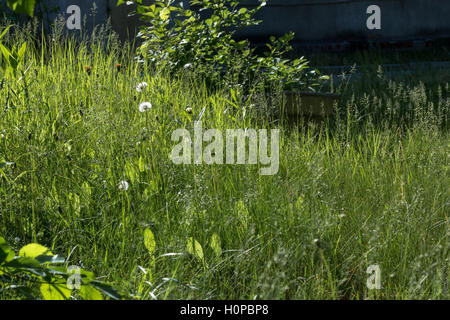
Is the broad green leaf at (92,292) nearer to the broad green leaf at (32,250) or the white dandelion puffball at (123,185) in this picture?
the broad green leaf at (32,250)

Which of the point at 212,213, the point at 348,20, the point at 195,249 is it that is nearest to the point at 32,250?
the point at 195,249

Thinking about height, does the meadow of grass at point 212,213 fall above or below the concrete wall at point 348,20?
below

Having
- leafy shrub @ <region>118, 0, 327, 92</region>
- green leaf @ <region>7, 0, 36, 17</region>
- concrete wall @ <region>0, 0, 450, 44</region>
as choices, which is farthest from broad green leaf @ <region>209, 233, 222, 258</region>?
concrete wall @ <region>0, 0, 450, 44</region>

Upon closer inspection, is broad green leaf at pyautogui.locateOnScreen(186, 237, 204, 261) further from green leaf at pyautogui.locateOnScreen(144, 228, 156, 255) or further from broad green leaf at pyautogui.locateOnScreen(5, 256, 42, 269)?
broad green leaf at pyautogui.locateOnScreen(5, 256, 42, 269)

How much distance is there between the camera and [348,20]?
862 cm

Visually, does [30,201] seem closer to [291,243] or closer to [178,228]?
[178,228]

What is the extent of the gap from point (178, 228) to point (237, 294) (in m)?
0.42

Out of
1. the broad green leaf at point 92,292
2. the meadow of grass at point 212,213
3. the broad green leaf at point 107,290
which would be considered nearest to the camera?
the broad green leaf at point 107,290

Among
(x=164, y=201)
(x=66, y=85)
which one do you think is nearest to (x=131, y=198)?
(x=164, y=201)

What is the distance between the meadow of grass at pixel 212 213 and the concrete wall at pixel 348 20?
559 cm

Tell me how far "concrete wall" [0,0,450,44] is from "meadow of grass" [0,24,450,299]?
5593mm

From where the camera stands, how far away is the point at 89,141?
9.80ft

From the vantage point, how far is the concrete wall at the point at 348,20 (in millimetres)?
8547

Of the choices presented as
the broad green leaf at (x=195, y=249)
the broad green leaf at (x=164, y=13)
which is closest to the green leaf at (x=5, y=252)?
the broad green leaf at (x=195, y=249)
